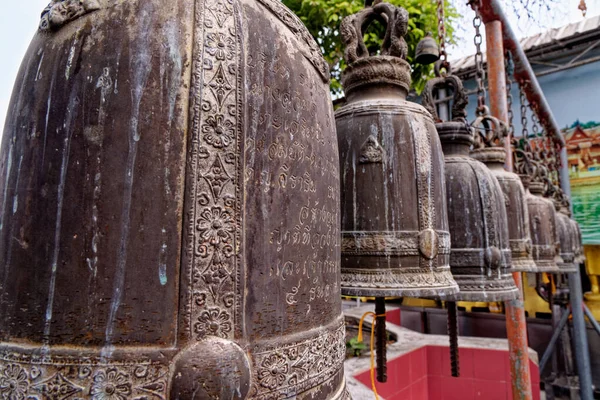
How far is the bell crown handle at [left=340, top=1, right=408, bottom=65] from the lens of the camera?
169 centimetres

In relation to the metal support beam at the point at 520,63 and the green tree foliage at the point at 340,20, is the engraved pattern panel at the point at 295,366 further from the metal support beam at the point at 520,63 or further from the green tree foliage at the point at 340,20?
the green tree foliage at the point at 340,20

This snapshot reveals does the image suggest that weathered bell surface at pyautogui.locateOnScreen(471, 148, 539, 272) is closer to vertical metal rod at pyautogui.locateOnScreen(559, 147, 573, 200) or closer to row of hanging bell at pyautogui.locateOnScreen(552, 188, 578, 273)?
row of hanging bell at pyautogui.locateOnScreen(552, 188, 578, 273)

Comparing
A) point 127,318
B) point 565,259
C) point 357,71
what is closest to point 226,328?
point 127,318

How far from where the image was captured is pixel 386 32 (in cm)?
175

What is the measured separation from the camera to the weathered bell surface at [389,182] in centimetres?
160

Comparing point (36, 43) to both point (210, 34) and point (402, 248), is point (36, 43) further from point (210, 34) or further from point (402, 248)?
point (402, 248)

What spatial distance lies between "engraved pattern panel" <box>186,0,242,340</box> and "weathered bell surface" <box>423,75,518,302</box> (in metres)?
1.46

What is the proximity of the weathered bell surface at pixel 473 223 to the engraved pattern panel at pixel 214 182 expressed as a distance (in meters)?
1.46

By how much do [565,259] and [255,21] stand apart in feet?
18.5

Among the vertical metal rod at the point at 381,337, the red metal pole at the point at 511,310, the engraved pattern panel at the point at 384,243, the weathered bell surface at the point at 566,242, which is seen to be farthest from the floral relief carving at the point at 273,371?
the weathered bell surface at the point at 566,242

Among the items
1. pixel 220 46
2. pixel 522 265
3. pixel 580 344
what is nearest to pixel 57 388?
pixel 220 46

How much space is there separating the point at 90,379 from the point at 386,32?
5.23 feet

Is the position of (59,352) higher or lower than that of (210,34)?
lower

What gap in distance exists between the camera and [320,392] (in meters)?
0.94
